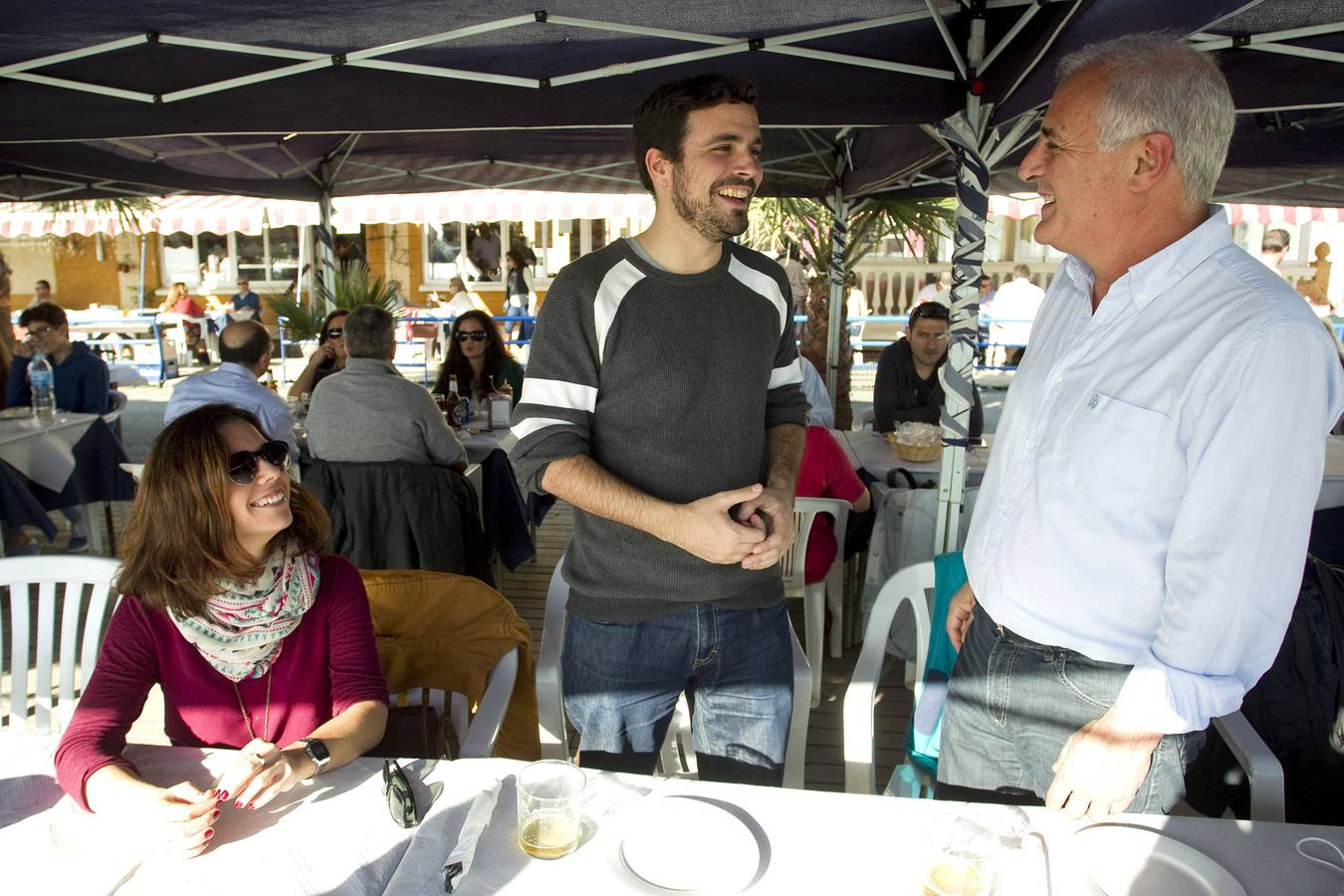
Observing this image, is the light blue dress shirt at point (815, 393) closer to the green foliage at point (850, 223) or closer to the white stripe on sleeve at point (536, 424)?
the green foliage at point (850, 223)

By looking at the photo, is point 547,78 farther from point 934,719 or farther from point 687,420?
point 934,719

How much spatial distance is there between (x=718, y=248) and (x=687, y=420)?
1.08ft

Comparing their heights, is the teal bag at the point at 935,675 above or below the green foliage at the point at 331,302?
below

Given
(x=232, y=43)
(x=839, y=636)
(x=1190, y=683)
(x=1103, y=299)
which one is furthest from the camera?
(x=839, y=636)

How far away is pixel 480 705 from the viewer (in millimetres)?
1850

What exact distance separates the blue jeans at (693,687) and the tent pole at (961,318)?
4.61 feet

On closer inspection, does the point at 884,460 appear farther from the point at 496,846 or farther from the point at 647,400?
the point at 496,846

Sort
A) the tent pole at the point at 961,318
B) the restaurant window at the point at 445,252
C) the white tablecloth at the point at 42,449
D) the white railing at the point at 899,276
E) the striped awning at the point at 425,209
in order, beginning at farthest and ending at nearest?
the restaurant window at the point at 445,252 → the white railing at the point at 899,276 → the striped awning at the point at 425,209 → the white tablecloth at the point at 42,449 → the tent pole at the point at 961,318

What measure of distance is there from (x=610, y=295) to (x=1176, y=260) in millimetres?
881

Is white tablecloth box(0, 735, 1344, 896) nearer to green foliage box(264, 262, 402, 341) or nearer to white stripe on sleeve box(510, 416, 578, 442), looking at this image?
white stripe on sleeve box(510, 416, 578, 442)

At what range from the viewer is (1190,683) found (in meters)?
1.19

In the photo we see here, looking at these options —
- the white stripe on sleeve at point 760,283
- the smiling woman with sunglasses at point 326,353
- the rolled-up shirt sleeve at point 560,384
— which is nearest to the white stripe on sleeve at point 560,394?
the rolled-up shirt sleeve at point 560,384

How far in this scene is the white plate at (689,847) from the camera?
1186 millimetres

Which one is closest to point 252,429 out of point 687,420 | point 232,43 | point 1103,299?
point 687,420
